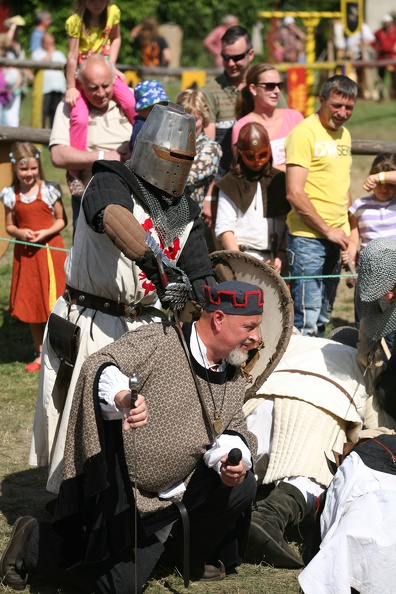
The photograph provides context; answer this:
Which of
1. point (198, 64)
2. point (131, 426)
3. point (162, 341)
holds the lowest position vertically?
point (131, 426)

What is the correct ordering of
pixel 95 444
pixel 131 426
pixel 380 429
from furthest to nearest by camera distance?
1. pixel 380 429
2. pixel 95 444
3. pixel 131 426

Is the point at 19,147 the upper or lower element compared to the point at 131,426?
upper

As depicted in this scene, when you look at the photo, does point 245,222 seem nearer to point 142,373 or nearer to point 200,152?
point 200,152

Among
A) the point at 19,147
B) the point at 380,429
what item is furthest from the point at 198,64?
the point at 380,429

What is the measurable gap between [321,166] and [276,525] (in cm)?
266

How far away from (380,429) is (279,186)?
7.16 feet

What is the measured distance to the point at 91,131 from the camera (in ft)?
21.2

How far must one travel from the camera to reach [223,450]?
3.97 metres

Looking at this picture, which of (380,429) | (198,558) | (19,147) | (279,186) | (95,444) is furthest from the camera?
(19,147)

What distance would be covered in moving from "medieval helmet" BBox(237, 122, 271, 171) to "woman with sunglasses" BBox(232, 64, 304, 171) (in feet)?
0.71

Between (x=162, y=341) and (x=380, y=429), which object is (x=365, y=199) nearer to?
(x=380, y=429)

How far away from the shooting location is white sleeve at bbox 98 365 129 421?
12.3ft

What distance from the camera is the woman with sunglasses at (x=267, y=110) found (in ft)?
21.7

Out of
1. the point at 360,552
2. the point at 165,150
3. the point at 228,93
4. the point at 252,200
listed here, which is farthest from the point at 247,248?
the point at 360,552
